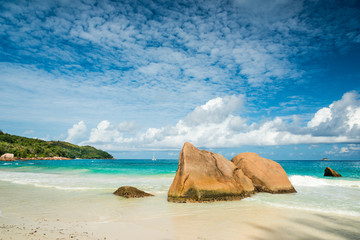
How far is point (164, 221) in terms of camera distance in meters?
7.50

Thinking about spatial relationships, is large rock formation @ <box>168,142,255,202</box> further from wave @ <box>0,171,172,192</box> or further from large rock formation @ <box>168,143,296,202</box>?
wave @ <box>0,171,172,192</box>

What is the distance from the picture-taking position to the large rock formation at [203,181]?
1074cm

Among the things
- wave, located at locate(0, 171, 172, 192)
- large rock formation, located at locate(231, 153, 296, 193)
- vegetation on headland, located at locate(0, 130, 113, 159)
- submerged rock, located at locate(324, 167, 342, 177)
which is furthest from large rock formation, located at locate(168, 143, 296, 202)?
vegetation on headland, located at locate(0, 130, 113, 159)

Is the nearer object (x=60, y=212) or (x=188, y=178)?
(x=60, y=212)

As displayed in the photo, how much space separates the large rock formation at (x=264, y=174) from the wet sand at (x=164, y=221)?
3.48 meters

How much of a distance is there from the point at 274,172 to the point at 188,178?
21.1 feet

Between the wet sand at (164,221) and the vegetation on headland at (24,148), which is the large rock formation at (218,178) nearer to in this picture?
the wet sand at (164,221)

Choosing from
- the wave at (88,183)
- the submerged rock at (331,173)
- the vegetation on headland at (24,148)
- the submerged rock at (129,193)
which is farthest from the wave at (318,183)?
the vegetation on headland at (24,148)

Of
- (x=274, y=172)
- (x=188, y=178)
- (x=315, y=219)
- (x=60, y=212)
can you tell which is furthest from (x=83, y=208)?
(x=274, y=172)

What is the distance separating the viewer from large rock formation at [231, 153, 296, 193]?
13.5 metres

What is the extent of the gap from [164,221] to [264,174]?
8.65 meters

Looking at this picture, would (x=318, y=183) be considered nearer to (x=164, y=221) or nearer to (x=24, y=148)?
(x=164, y=221)

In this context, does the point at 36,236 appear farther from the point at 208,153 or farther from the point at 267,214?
the point at 208,153

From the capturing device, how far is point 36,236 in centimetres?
570
